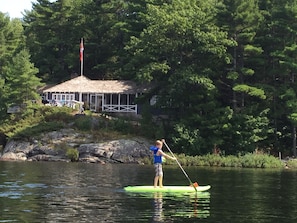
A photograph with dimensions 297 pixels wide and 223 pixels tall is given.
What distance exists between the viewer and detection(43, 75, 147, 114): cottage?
5928 cm

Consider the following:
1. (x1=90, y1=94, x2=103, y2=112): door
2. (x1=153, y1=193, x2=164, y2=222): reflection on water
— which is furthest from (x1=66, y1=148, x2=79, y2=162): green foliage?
(x1=153, y1=193, x2=164, y2=222): reflection on water

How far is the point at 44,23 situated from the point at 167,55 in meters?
23.5

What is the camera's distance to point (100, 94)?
201 feet

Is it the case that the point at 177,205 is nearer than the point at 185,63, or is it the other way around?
the point at 177,205

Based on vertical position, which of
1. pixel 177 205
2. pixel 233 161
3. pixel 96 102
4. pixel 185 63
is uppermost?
pixel 185 63

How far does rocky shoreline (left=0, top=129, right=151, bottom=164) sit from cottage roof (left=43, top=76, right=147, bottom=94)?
1041 cm

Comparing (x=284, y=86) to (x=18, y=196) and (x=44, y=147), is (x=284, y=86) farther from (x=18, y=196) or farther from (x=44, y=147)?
(x=18, y=196)

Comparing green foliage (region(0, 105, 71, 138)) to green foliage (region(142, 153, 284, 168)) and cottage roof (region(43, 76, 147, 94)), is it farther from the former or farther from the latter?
green foliage (region(142, 153, 284, 168))

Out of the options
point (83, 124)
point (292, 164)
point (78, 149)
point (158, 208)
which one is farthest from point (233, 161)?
point (158, 208)

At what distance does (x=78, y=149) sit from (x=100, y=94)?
14442 millimetres

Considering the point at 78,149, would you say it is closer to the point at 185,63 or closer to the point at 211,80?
the point at 185,63

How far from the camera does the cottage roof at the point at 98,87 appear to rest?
59250 millimetres

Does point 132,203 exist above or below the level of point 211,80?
below

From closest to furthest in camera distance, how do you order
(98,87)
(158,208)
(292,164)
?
(158,208)
(292,164)
(98,87)
